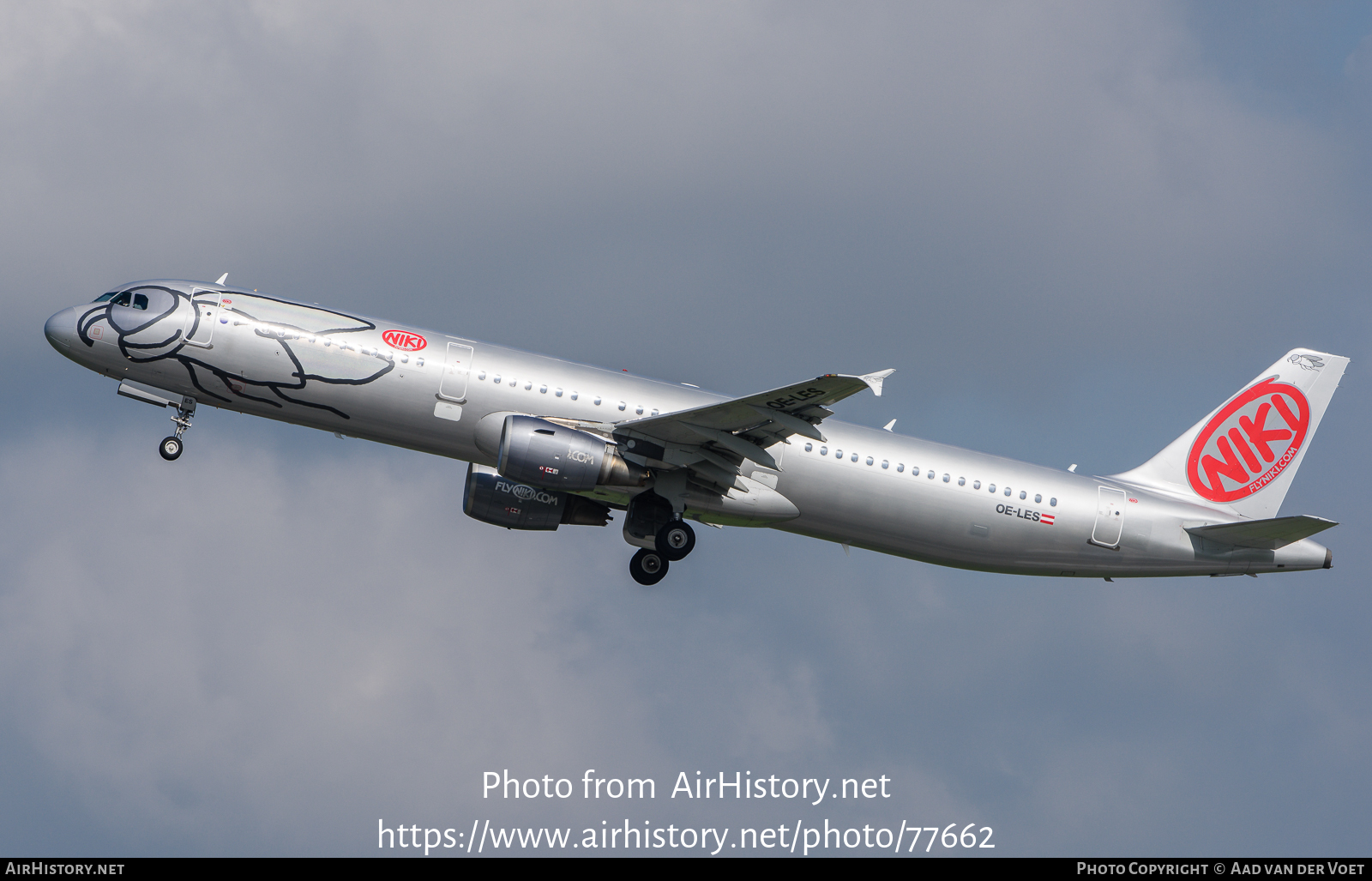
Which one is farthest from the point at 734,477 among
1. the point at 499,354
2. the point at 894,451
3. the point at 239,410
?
the point at 239,410

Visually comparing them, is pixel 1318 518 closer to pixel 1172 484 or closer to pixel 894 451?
pixel 1172 484

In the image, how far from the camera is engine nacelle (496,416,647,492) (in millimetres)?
34688

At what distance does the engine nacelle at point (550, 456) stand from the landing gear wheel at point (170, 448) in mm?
9424

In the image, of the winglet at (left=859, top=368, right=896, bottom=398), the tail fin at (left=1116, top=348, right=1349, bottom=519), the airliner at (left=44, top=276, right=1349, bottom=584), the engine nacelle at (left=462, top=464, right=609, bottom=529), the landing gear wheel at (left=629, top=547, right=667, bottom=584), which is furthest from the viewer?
the tail fin at (left=1116, top=348, right=1349, bottom=519)

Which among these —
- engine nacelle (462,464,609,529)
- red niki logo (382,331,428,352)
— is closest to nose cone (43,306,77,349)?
red niki logo (382,331,428,352)

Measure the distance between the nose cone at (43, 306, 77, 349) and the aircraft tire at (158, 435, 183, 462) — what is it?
356 cm

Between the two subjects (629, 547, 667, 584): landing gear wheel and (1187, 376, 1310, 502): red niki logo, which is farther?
(1187, 376, 1310, 502): red niki logo

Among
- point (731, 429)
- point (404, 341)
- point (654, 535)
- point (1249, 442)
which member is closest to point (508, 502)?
point (654, 535)

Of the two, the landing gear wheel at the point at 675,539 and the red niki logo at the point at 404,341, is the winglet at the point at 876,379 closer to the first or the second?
the landing gear wheel at the point at 675,539


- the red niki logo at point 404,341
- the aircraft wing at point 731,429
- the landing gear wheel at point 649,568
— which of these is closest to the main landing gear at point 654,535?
the landing gear wheel at point 649,568

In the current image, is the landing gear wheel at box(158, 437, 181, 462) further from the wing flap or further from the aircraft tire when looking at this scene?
the wing flap

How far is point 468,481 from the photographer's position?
3928cm

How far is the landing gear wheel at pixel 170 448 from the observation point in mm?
37312

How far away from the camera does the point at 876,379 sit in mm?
31188
